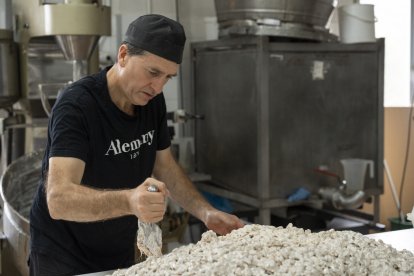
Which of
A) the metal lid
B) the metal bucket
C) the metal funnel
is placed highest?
the metal lid

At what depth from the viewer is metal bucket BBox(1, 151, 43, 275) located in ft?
7.35

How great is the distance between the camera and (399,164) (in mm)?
4301

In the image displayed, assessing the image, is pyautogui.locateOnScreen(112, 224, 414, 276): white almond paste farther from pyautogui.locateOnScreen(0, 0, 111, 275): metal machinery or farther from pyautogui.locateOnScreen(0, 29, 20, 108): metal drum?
pyautogui.locateOnScreen(0, 29, 20, 108): metal drum

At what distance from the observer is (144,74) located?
1.64 m

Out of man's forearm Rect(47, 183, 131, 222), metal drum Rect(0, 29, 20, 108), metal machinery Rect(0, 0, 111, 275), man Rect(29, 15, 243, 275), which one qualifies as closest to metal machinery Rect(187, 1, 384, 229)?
metal machinery Rect(0, 0, 111, 275)

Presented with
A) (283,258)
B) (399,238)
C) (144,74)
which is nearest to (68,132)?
(144,74)

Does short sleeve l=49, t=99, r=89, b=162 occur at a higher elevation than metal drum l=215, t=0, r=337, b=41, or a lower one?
lower

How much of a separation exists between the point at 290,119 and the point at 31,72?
4.53 feet

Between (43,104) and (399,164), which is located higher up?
(43,104)

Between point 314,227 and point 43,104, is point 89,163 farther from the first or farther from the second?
point 314,227

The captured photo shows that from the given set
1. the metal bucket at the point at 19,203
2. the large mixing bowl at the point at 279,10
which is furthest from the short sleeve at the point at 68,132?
the large mixing bowl at the point at 279,10

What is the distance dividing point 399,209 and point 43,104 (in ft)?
8.36

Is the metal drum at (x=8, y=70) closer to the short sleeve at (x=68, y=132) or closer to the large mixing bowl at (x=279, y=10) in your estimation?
the large mixing bowl at (x=279, y=10)

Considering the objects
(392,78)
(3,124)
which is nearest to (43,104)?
(3,124)
